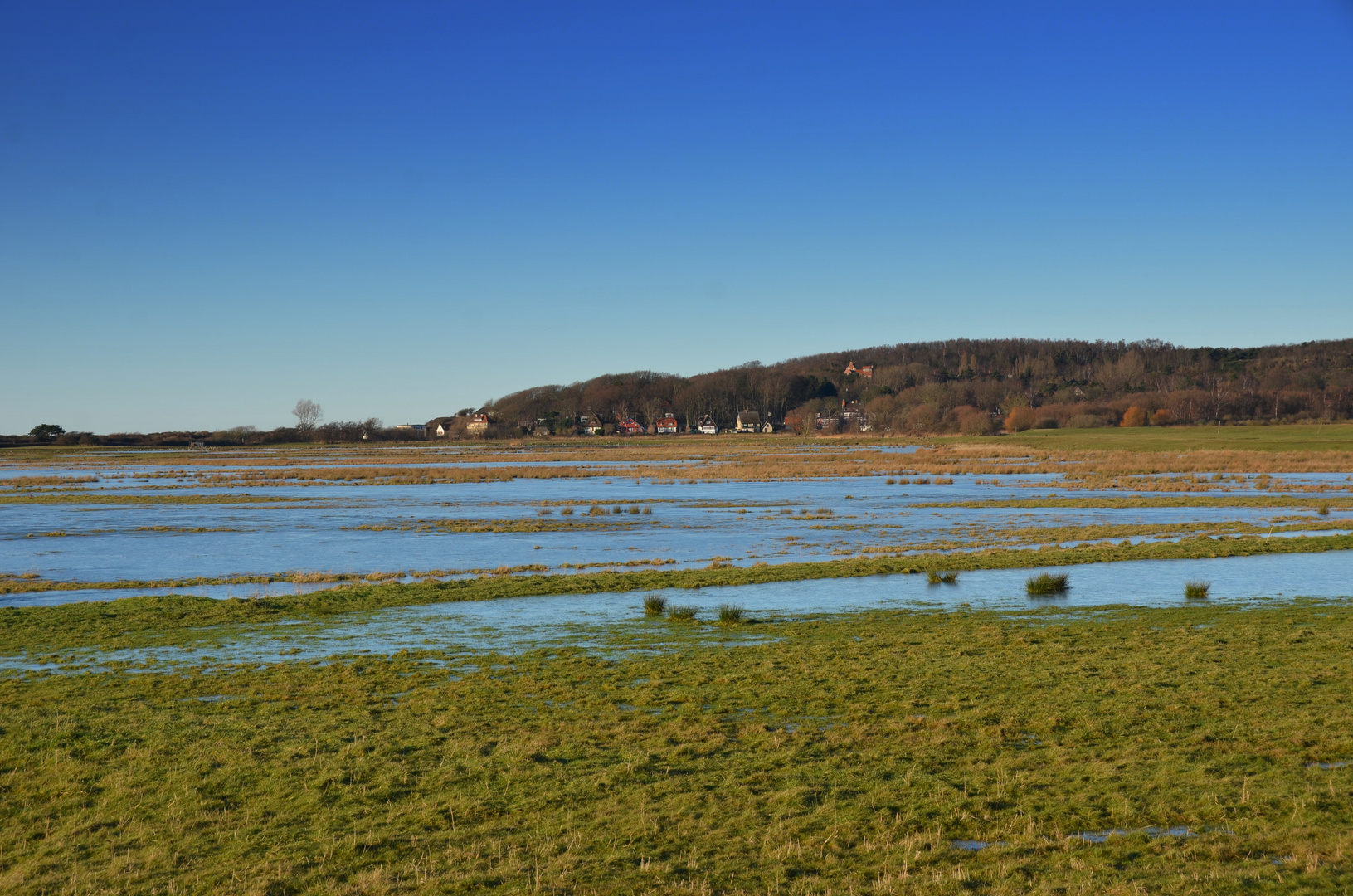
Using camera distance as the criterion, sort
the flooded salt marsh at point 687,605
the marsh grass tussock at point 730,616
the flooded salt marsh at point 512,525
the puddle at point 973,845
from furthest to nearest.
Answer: the flooded salt marsh at point 512,525, the marsh grass tussock at point 730,616, the flooded salt marsh at point 687,605, the puddle at point 973,845

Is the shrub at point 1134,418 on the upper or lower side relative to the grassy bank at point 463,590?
upper

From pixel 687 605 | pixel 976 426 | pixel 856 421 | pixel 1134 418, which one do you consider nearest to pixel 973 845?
pixel 687 605

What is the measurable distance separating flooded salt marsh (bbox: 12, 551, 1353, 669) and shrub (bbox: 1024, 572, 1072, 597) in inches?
9.0

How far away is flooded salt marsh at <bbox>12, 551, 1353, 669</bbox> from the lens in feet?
46.8

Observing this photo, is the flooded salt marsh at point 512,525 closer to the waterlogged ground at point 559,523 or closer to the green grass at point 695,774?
the waterlogged ground at point 559,523

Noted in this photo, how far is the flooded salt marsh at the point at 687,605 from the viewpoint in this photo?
14273mm

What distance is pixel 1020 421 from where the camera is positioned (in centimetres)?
14888

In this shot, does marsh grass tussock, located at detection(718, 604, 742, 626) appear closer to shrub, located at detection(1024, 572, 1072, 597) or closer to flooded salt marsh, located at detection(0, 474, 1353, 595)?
shrub, located at detection(1024, 572, 1072, 597)

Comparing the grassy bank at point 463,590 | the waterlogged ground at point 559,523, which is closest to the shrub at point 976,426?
the waterlogged ground at point 559,523

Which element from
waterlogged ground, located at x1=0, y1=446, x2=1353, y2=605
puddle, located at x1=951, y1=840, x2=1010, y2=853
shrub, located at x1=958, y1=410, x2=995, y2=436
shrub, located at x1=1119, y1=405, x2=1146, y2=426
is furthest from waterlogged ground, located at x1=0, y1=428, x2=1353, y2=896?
shrub, located at x1=1119, y1=405, x2=1146, y2=426

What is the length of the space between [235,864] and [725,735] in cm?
436

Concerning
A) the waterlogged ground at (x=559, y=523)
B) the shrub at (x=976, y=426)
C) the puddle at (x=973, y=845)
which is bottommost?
the waterlogged ground at (x=559, y=523)

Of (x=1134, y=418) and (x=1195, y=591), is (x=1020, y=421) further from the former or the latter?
(x=1195, y=591)

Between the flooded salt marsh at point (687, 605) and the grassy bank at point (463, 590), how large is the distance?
22.1 inches
